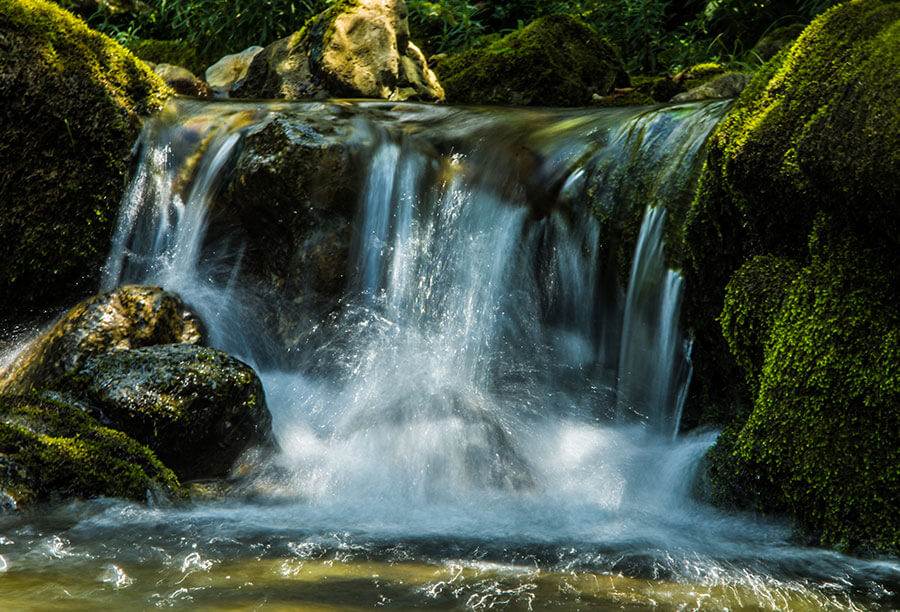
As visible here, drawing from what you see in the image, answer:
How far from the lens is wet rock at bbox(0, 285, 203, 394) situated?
14.8 ft

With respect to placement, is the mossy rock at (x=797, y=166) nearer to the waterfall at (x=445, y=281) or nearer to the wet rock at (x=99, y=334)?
the waterfall at (x=445, y=281)

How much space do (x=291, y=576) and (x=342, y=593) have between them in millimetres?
229

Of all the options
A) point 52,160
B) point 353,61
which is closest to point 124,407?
point 52,160

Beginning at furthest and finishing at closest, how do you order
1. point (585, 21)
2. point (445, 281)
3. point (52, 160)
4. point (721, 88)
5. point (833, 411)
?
point (585, 21) < point (721, 88) < point (52, 160) < point (445, 281) < point (833, 411)

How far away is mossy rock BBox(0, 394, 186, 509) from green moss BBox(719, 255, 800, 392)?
2654 mm

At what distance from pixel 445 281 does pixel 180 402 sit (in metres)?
1.86

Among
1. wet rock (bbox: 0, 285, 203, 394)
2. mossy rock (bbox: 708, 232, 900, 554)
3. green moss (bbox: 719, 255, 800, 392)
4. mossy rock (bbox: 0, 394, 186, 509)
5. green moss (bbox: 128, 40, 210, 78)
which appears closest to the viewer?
mossy rock (bbox: 708, 232, 900, 554)

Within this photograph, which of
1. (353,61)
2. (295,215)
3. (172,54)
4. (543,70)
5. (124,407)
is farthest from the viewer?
(172,54)

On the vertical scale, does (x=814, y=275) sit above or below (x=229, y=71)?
below

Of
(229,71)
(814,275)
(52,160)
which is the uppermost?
(229,71)

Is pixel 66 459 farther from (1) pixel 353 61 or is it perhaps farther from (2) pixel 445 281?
(1) pixel 353 61

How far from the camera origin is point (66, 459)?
3344 mm

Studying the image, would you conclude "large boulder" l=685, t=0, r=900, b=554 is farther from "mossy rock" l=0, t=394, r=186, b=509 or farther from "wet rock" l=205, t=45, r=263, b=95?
"wet rock" l=205, t=45, r=263, b=95

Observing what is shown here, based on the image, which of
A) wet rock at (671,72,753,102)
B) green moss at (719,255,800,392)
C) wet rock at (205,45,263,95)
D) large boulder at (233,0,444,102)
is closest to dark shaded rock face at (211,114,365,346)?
large boulder at (233,0,444,102)
